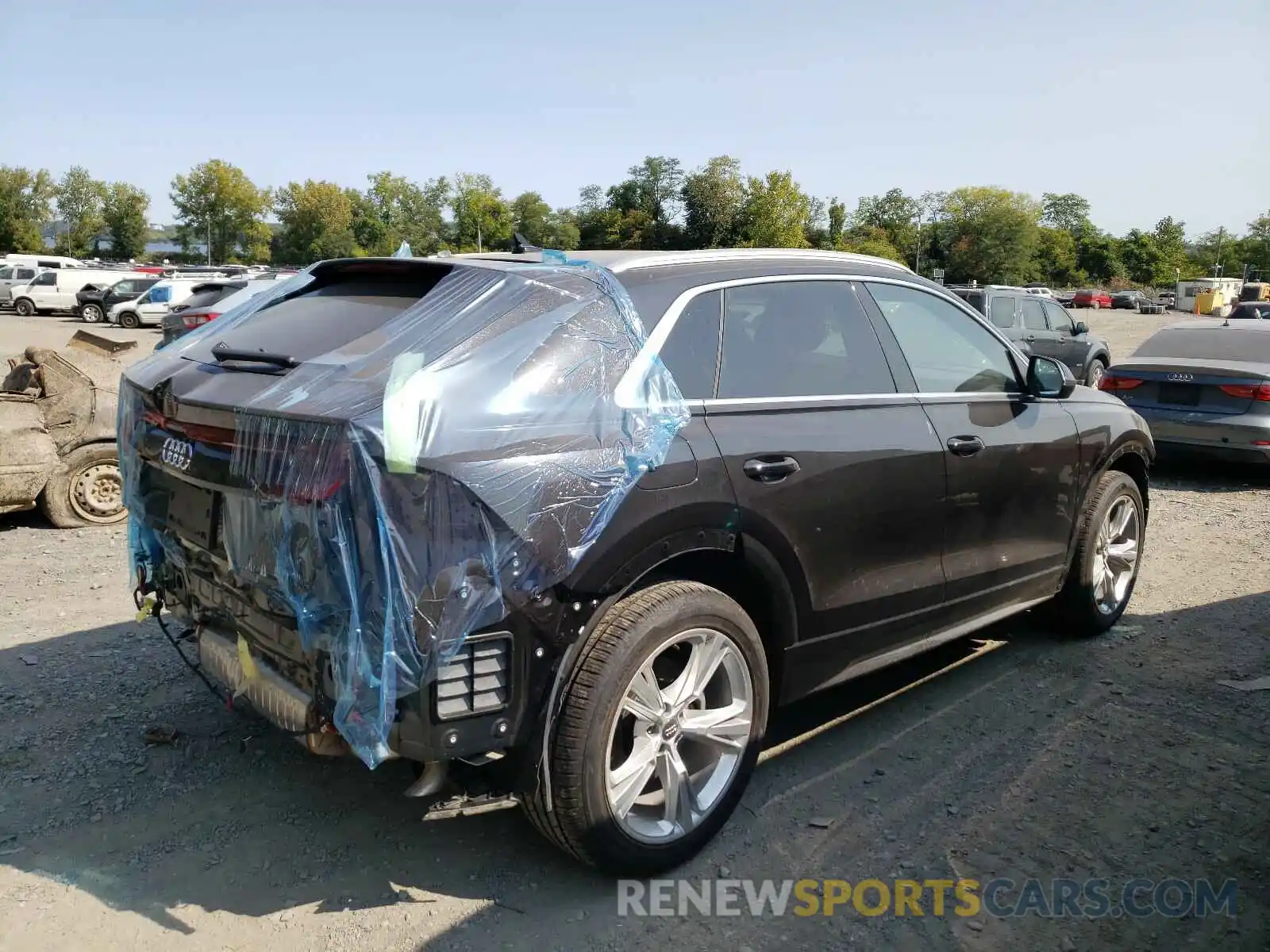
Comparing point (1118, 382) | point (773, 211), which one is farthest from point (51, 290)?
point (773, 211)

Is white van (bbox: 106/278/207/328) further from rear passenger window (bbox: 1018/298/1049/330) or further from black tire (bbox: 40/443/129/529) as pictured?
black tire (bbox: 40/443/129/529)

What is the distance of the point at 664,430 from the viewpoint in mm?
2832

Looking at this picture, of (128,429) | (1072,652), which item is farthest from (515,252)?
(1072,652)

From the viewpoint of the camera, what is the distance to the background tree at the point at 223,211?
76.1 metres

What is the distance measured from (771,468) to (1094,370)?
15.7 metres

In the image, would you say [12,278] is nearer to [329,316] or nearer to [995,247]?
[329,316]

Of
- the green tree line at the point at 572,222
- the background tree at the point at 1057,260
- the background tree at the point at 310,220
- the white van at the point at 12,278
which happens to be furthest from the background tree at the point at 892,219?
the white van at the point at 12,278

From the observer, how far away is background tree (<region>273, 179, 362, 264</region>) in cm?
7944

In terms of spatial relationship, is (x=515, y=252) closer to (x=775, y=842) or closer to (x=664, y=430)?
(x=664, y=430)

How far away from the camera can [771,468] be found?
10.1ft

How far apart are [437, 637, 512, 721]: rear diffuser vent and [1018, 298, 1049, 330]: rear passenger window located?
1520 centimetres

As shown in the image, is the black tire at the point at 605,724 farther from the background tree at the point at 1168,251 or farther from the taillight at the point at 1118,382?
the background tree at the point at 1168,251

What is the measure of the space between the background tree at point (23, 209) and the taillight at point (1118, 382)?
81939 millimetres

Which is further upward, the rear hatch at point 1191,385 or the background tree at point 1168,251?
the background tree at point 1168,251
